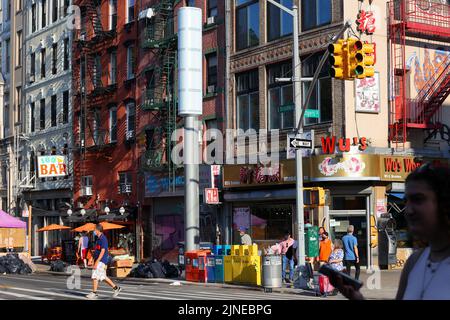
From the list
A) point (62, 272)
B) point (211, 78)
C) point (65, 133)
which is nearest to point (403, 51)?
point (211, 78)

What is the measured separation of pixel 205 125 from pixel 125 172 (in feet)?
25.7

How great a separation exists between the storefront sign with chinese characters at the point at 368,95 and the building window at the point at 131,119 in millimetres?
16180

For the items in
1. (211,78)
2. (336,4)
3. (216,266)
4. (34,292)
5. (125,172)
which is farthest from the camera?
(125,172)

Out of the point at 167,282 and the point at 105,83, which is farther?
the point at 105,83

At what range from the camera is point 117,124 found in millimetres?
43875

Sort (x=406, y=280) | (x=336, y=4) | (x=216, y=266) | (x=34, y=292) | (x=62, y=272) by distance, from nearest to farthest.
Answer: (x=406, y=280), (x=34, y=292), (x=216, y=266), (x=336, y=4), (x=62, y=272)

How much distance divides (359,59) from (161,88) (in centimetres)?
2238

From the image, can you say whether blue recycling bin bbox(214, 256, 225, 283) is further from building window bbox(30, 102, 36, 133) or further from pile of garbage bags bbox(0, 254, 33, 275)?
building window bbox(30, 102, 36, 133)

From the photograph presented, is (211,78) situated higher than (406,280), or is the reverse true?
(211,78)

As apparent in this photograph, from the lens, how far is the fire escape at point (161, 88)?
3859cm

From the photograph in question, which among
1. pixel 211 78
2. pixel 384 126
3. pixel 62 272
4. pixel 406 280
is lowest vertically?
pixel 62 272

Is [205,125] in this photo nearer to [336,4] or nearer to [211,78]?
[211,78]

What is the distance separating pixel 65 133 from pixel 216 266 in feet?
85.7

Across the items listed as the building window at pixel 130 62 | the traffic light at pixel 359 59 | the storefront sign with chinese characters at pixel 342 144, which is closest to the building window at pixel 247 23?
the storefront sign with chinese characters at pixel 342 144
